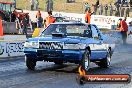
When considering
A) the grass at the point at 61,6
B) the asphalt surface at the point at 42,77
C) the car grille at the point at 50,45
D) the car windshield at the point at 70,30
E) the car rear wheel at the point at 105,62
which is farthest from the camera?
the grass at the point at 61,6

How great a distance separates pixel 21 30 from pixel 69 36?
19415 millimetres

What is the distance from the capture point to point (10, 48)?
18.3 metres

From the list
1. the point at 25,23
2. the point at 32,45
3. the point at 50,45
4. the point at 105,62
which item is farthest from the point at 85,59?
the point at 25,23

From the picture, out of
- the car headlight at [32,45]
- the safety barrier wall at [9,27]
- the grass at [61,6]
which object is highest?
the grass at [61,6]

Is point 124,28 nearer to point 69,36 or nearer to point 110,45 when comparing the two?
point 110,45

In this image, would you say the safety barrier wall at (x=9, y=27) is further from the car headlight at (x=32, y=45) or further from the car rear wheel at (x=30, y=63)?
the car headlight at (x=32, y=45)

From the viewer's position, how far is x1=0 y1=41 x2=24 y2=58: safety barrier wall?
17.9 meters

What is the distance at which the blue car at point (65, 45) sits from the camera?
38.9 ft

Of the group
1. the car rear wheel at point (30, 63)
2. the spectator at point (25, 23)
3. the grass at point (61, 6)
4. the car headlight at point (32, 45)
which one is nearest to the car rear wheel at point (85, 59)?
the car headlight at point (32, 45)

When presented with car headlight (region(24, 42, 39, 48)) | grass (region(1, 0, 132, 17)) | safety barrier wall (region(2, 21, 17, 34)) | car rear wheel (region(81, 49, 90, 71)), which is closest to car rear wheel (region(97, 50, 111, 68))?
car rear wheel (region(81, 49, 90, 71))

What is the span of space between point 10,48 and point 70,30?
235 inches

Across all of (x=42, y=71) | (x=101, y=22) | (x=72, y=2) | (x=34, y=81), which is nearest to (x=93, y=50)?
(x=42, y=71)

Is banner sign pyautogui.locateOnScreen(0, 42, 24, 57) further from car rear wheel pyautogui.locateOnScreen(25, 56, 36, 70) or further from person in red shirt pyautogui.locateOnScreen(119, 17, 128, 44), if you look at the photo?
person in red shirt pyautogui.locateOnScreen(119, 17, 128, 44)

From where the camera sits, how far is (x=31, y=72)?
479 inches
